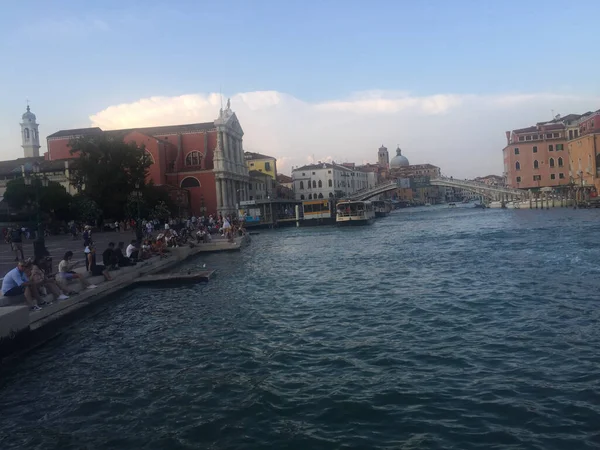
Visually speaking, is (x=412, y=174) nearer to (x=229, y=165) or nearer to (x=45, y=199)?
(x=229, y=165)

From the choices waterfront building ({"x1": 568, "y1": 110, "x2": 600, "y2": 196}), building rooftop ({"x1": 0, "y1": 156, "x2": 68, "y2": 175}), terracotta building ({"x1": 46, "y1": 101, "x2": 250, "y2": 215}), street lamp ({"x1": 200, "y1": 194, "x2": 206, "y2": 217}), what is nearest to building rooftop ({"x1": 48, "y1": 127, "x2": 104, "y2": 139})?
terracotta building ({"x1": 46, "y1": 101, "x2": 250, "y2": 215})

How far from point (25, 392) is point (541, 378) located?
20.0 feet

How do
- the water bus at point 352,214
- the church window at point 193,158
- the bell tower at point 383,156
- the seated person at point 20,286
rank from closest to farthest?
the seated person at point 20,286, the water bus at point 352,214, the church window at point 193,158, the bell tower at point 383,156

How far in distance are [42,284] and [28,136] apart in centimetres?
5290

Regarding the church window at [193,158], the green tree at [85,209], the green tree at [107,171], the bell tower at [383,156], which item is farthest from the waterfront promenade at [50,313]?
the bell tower at [383,156]

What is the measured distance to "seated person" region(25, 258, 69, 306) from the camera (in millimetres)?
9871

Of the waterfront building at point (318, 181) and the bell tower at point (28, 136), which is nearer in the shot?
the bell tower at point (28, 136)

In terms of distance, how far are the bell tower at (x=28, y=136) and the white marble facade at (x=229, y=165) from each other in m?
20.4

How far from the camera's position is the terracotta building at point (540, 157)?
60.8m

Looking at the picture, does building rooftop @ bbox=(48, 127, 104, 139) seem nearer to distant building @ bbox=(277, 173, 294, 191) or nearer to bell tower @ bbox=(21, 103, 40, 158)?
bell tower @ bbox=(21, 103, 40, 158)

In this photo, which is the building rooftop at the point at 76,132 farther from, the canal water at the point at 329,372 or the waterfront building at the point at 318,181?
the canal water at the point at 329,372

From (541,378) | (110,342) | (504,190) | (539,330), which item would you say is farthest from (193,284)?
(504,190)

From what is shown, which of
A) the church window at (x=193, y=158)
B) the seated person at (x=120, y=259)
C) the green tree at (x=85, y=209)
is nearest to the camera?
the seated person at (x=120, y=259)

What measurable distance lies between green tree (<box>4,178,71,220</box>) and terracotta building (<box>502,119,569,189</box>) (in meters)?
48.2
